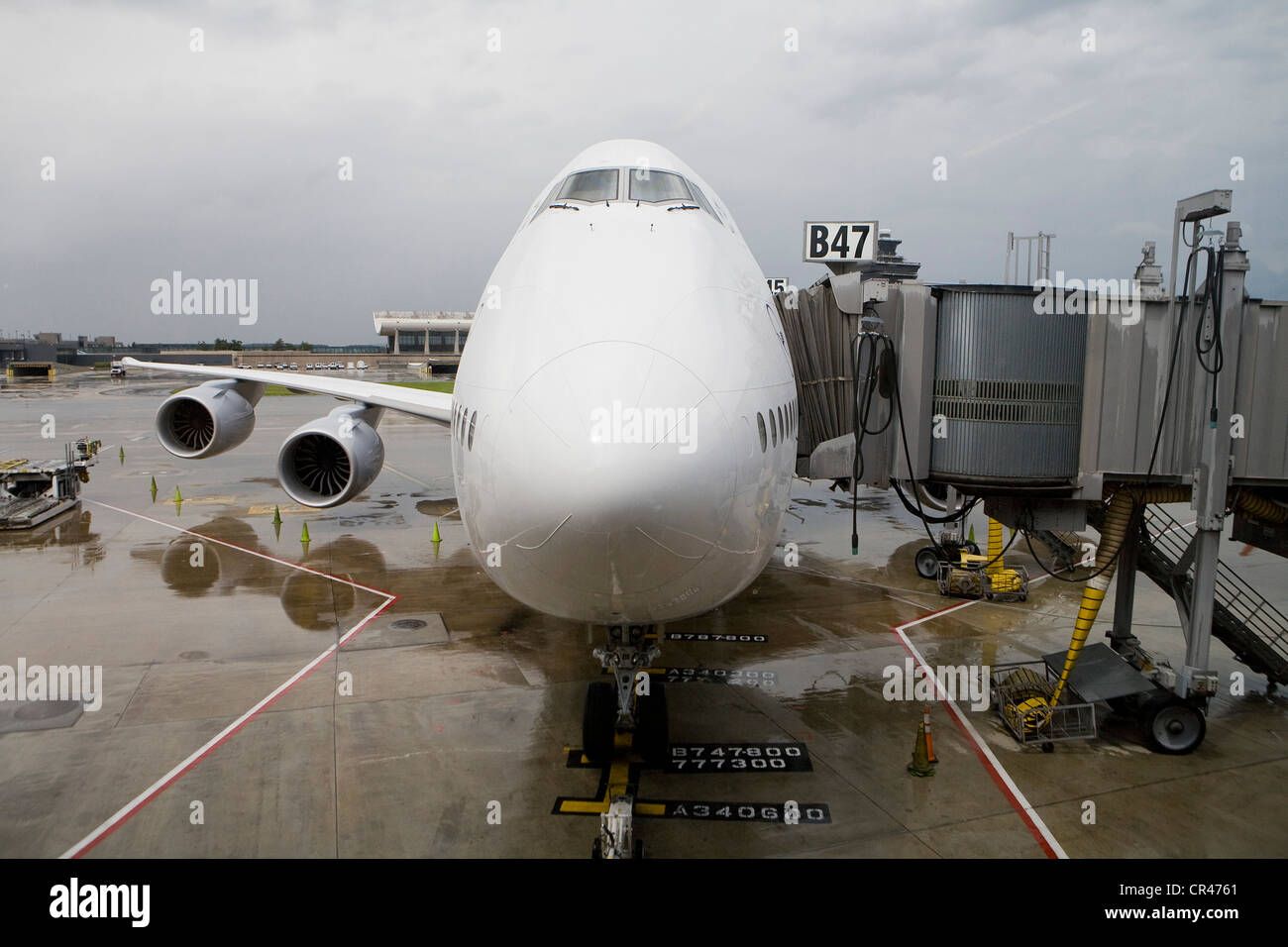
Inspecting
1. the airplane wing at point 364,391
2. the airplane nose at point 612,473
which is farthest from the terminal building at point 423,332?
the airplane nose at point 612,473

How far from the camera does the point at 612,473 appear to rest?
6258 mm

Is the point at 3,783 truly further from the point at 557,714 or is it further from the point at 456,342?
the point at 456,342

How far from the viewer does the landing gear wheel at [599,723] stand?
34.8 feet

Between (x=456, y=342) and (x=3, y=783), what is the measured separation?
5267 inches

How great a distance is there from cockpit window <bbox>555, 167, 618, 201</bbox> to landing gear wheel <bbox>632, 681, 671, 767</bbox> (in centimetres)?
585

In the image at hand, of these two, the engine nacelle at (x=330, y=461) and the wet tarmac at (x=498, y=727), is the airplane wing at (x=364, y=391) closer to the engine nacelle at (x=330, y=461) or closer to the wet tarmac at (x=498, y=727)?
the engine nacelle at (x=330, y=461)

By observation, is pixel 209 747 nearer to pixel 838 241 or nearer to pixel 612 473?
pixel 612 473

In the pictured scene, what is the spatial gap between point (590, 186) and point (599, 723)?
20.5 ft

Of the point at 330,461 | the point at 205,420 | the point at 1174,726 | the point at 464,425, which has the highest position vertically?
the point at 464,425

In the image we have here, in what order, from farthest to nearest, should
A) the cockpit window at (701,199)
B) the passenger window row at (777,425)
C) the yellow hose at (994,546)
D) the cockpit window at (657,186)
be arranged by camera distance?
the yellow hose at (994,546) < the cockpit window at (701,199) < the cockpit window at (657,186) < the passenger window row at (777,425)

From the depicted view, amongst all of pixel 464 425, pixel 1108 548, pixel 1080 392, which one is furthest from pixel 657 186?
pixel 1108 548

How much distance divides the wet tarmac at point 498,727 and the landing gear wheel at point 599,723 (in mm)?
292
